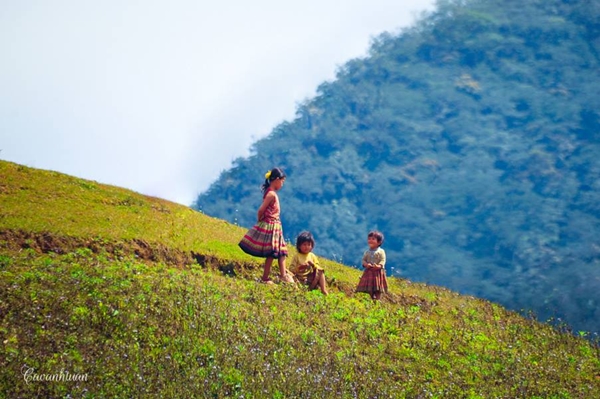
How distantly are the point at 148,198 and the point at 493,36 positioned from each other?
157ft

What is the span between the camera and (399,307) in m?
22.3

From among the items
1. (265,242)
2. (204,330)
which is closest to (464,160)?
(265,242)

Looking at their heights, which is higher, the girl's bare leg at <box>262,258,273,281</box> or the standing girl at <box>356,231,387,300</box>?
the standing girl at <box>356,231,387,300</box>

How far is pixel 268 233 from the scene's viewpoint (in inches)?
827

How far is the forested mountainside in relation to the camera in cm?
5203

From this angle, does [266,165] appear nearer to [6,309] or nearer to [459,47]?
[459,47]

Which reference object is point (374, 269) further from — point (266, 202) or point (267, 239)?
point (266, 202)

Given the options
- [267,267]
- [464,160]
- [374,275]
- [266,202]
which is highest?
[464,160]

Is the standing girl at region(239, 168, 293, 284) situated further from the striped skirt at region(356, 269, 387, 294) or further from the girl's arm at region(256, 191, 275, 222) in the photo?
the striped skirt at region(356, 269, 387, 294)

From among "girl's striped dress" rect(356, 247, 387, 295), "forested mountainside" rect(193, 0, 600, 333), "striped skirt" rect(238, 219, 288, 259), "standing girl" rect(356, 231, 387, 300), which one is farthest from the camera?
"forested mountainside" rect(193, 0, 600, 333)
